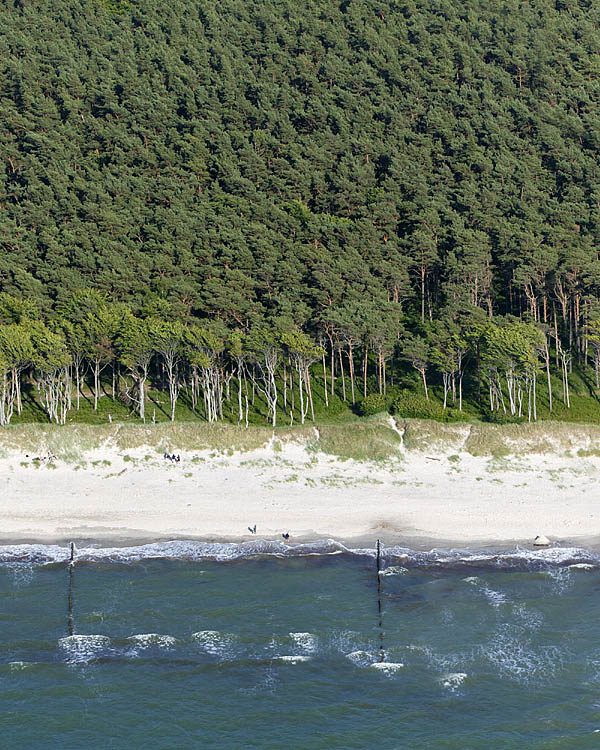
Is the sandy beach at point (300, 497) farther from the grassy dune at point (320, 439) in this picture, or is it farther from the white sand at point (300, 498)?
the grassy dune at point (320, 439)

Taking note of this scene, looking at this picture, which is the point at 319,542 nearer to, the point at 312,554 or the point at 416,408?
the point at 312,554

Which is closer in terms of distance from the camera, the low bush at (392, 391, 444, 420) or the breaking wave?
the breaking wave

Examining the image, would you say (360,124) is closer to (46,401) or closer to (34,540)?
(46,401)

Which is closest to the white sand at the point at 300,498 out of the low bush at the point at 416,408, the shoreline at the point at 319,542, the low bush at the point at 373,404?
the shoreline at the point at 319,542

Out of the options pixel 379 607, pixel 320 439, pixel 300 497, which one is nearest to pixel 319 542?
pixel 300 497

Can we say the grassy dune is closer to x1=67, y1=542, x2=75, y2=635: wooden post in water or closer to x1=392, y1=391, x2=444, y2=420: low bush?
x1=392, y1=391, x2=444, y2=420: low bush

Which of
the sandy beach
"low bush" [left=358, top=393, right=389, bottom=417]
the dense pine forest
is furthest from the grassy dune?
"low bush" [left=358, top=393, right=389, bottom=417]
